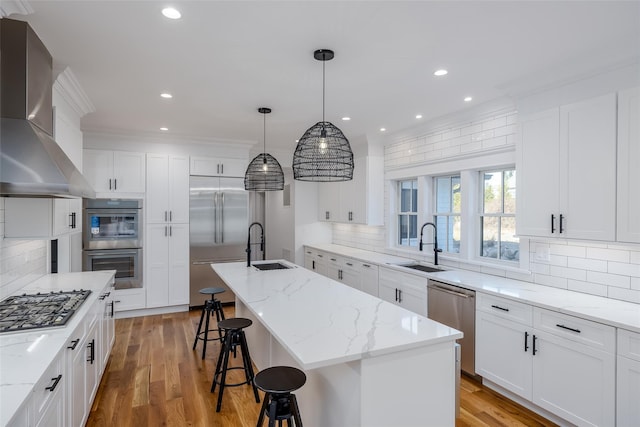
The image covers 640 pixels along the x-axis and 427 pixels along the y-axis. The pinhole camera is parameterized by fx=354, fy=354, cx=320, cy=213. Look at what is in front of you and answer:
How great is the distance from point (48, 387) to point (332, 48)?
8.05ft

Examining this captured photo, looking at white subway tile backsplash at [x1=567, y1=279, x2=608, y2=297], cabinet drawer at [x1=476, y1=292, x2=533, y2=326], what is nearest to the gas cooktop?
cabinet drawer at [x1=476, y1=292, x2=533, y2=326]

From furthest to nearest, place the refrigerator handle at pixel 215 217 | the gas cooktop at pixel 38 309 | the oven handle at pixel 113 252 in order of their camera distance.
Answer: the refrigerator handle at pixel 215 217
the oven handle at pixel 113 252
the gas cooktop at pixel 38 309

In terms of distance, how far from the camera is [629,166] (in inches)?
93.7

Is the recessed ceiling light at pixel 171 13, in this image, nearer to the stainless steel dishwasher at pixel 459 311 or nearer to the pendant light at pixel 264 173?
the pendant light at pixel 264 173

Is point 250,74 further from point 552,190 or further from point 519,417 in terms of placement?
point 519,417

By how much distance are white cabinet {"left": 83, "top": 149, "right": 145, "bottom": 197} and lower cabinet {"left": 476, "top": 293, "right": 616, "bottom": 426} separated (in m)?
4.71

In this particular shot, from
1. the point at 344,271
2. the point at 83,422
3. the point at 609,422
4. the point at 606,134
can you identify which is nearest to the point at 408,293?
the point at 344,271

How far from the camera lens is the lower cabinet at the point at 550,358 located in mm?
2258

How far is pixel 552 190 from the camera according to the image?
2.84 meters

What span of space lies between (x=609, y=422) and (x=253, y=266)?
332 centimetres

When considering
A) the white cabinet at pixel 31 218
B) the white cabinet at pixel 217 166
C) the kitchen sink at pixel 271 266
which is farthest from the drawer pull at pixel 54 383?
the white cabinet at pixel 217 166

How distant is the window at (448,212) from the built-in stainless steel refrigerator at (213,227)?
3035 millimetres

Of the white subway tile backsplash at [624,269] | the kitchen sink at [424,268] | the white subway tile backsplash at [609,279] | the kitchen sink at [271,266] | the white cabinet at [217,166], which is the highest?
the white cabinet at [217,166]

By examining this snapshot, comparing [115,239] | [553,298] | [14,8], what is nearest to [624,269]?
[553,298]
